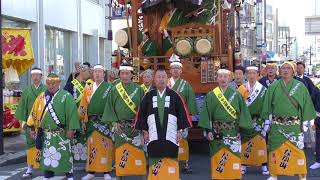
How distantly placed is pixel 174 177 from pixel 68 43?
16864 mm

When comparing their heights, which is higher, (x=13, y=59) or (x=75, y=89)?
(x=13, y=59)

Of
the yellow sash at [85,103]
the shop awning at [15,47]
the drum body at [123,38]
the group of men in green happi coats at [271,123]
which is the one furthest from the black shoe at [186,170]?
the shop awning at [15,47]

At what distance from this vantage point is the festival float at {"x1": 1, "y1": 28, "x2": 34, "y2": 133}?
12.5m

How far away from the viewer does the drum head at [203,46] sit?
10.2m

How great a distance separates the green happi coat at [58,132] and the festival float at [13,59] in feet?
17.2

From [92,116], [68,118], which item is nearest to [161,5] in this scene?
[92,116]

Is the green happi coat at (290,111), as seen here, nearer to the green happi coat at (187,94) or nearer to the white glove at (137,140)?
the green happi coat at (187,94)

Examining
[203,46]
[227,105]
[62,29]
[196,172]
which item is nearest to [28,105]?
[196,172]

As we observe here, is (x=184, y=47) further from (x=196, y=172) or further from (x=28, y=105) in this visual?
(x=28, y=105)

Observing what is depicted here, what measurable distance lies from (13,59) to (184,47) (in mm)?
4439

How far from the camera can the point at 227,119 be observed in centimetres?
731

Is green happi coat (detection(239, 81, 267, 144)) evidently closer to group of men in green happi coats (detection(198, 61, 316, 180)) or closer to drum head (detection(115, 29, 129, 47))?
group of men in green happi coats (detection(198, 61, 316, 180))

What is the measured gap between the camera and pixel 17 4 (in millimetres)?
16984

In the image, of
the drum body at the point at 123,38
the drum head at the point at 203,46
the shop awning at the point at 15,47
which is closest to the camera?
the drum head at the point at 203,46
